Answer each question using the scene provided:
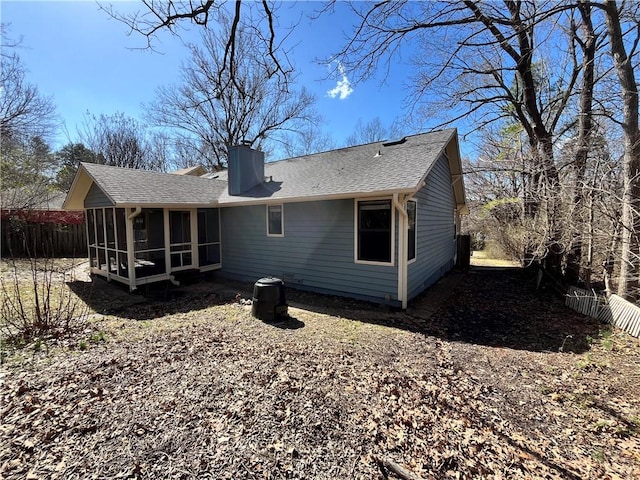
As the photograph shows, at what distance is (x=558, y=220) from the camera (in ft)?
22.9

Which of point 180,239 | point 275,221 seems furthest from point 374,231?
point 180,239

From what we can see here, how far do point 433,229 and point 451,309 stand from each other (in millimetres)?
3042

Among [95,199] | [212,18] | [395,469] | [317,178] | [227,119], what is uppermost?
[227,119]

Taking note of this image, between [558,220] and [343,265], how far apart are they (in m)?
5.34

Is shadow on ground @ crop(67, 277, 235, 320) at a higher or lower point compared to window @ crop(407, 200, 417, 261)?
lower

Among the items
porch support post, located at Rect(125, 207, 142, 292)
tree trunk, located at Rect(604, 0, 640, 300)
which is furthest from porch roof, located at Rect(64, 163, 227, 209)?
tree trunk, located at Rect(604, 0, 640, 300)

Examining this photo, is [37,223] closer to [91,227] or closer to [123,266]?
[91,227]

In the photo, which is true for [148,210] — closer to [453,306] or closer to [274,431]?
[274,431]

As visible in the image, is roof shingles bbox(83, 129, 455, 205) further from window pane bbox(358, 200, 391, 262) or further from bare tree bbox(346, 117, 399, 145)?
bare tree bbox(346, 117, 399, 145)

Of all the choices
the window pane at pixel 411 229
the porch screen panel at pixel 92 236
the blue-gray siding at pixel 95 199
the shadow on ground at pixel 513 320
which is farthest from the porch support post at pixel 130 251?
the shadow on ground at pixel 513 320

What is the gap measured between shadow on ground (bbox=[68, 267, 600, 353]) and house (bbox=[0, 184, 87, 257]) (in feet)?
25.2

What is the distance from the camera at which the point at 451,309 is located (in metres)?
6.91

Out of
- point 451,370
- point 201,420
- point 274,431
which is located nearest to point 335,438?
point 274,431

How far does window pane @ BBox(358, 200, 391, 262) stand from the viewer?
6.71 meters
